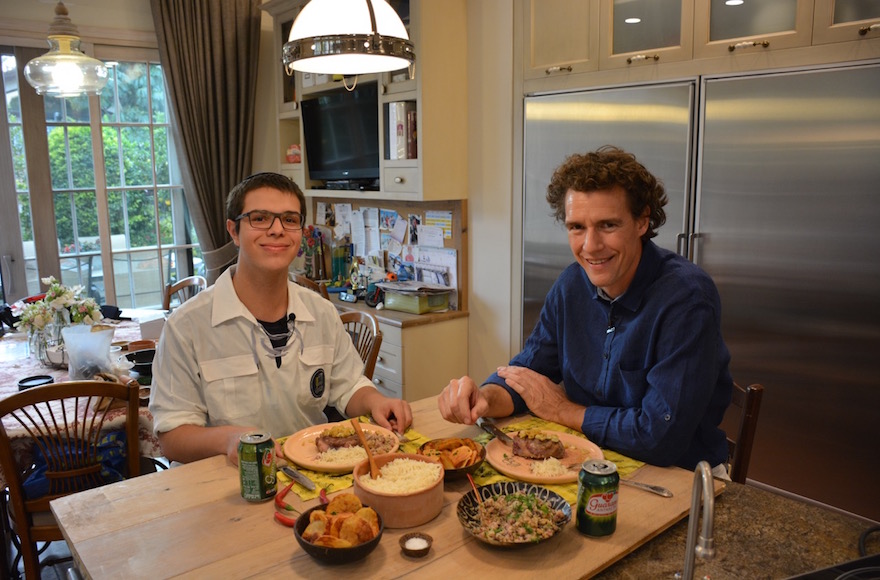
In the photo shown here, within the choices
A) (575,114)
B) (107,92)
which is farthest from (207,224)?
(575,114)

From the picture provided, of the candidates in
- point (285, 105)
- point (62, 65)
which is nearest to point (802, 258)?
point (62, 65)

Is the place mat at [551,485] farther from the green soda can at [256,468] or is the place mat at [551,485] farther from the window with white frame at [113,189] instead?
the window with white frame at [113,189]

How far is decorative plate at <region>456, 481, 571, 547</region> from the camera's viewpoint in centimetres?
114

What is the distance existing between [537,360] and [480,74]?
206 cm

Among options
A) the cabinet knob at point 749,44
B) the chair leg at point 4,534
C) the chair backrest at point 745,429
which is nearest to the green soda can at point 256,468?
the chair backrest at point 745,429

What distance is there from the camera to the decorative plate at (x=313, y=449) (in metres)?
1.43

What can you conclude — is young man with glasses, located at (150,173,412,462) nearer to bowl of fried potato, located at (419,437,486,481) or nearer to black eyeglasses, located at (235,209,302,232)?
black eyeglasses, located at (235,209,302,232)

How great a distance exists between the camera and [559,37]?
120 inches

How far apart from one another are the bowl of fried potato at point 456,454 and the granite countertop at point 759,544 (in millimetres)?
360

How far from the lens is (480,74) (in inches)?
138

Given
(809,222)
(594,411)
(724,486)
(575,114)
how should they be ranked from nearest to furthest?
1. (724,486)
2. (594,411)
3. (809,222)
4. (575,114)

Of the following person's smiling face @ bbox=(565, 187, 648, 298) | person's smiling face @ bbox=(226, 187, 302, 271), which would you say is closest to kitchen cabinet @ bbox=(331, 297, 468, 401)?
person's smiling face @ bbox=(226, 187, 302, 271)

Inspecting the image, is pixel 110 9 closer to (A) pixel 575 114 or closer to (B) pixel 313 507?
(A) pixel 575 114

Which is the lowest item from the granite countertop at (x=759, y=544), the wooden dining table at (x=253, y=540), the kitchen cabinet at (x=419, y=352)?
the kitchen cabinet at (x=419, y=352)
